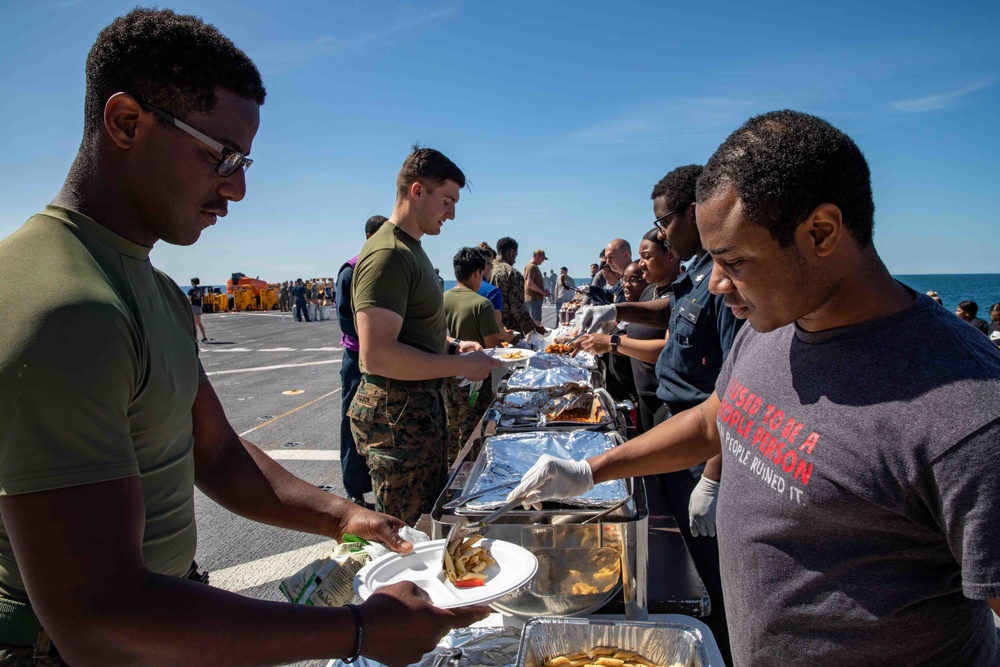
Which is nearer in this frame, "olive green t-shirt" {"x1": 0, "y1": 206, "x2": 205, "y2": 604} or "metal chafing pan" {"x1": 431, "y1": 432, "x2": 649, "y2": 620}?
"olive green t-shirt" {"x1": 0, "y1": 206, "x2": 205, "y2": 604}

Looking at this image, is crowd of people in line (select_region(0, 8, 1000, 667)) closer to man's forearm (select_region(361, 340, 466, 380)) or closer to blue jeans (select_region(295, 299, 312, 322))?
man's forearm (select_region(361, 340, 466, 380))

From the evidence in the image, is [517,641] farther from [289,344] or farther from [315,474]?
[289,344]

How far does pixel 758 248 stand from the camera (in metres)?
1.13

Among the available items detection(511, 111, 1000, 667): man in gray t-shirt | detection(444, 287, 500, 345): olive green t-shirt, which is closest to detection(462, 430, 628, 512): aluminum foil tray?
detection(511, 111, 1000, 667): man in gray t-shirt

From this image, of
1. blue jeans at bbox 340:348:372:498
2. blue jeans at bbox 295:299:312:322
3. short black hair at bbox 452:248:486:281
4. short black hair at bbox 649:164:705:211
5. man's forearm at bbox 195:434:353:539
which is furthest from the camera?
blue jeans at bbox 295:299:312:322

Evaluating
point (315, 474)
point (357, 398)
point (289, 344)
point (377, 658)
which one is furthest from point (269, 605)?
point (289, 344)

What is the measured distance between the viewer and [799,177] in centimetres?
108

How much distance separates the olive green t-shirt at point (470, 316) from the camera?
465cm

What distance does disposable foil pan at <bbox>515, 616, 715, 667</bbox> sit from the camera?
1.25 m

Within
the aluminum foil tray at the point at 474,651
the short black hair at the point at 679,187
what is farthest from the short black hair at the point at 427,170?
the aluminum foil tray at the point at 474,651

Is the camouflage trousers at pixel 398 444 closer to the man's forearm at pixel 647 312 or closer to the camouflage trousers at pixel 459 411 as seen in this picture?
the camouflage trousers at pixel 459 411

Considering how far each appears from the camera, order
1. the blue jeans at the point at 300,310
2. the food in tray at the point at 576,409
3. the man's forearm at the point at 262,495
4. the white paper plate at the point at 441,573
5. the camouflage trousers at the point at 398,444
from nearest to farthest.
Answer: the white paper plate at the point at 441,573 < the man's forearm at the point at 262,495 < the camouflage trousers at the point at 398,444 < the food in tray at the point at 576,409 < the blue jeans at the point at 300,310

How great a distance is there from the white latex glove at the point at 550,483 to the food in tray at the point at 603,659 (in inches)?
14.3

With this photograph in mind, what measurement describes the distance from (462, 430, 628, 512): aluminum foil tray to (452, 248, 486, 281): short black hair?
8.35 ft
